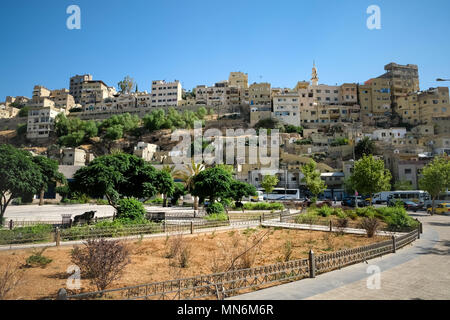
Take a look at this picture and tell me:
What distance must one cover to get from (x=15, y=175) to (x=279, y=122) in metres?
69.6

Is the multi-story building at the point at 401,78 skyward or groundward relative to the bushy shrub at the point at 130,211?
skyward

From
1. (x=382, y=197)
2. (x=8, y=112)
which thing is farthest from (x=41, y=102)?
(x=382, y=197)

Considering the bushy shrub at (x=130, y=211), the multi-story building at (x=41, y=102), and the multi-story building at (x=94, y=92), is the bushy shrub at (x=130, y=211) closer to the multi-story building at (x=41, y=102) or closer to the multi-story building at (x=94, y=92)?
the multi-story building at (x=94, y=92)

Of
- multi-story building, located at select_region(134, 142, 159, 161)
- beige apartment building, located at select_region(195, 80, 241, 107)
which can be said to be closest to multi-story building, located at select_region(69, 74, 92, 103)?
beige apartment building, located at select_region(195, 80, 241, 107)

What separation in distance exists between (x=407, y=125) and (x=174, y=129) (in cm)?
6709

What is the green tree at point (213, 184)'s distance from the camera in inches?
984

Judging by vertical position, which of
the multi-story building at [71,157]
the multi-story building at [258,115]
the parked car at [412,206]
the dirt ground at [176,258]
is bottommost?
the parked car at [412,206]

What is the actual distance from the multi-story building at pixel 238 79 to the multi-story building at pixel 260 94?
1544 centimetres

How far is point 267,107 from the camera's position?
86125 millimetres

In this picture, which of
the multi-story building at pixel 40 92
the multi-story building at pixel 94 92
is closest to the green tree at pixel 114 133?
the multi-story building at pixel 94 92

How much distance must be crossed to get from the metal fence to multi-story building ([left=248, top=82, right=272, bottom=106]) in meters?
82.2

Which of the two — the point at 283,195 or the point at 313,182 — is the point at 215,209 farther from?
the point at 283,195

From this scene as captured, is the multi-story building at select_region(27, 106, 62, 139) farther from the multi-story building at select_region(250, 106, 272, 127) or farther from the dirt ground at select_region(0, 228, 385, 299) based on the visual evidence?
the dirt ground at select_region(0, 228, 385, 299)

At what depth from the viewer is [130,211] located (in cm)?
1764
